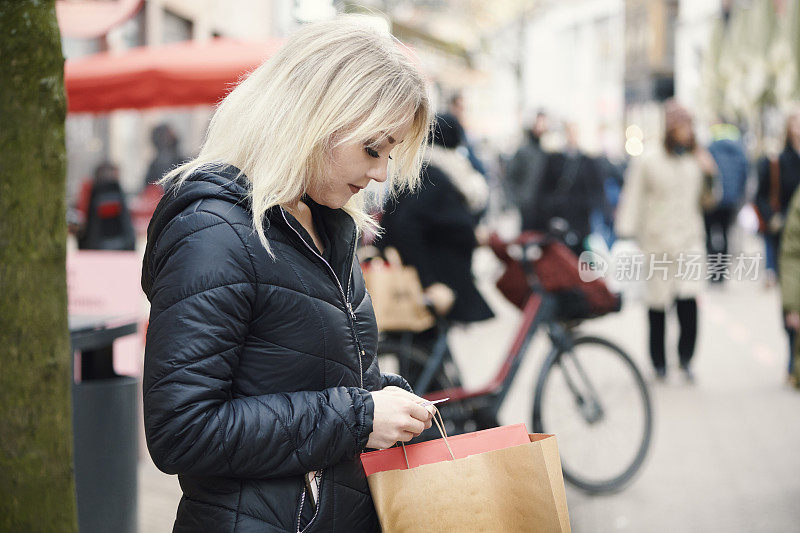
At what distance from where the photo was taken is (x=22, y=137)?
2.28 metres

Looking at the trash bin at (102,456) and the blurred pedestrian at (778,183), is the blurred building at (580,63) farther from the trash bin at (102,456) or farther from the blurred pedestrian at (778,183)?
the trash bin at (102,456)

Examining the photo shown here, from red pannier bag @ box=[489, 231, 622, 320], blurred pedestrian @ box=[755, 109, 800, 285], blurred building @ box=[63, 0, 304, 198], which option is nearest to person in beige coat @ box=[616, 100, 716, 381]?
red pannier bag @ box=[489, 231, 622, 320]

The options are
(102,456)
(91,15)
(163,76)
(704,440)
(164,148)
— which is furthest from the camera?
(164,148)

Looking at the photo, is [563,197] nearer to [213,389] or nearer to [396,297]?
[396,297]

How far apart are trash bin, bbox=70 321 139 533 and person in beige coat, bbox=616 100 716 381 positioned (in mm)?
4800

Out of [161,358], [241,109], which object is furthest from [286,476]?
[241,109]

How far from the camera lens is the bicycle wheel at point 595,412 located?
16.1 feet

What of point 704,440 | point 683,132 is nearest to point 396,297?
point 704,440

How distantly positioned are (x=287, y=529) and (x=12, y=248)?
3.35 ft

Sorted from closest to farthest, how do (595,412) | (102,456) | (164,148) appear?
(102,456) → (595,412) → (164,148)

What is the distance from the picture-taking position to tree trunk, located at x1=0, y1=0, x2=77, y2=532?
2.25 m

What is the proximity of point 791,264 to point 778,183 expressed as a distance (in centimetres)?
507

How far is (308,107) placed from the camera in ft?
5.81

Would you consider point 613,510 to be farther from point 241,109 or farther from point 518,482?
point 241,109
